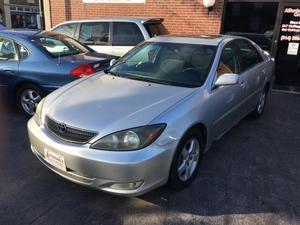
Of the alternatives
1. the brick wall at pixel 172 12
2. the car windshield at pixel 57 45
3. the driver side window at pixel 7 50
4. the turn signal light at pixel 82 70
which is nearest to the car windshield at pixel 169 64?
the turn signal light at pixel 82 70

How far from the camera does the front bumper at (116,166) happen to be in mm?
2643

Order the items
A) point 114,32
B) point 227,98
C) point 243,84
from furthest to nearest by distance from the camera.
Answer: point 114,32
point 243,84
point 227,98

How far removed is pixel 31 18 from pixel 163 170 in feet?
128

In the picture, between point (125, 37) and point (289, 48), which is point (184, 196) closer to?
point (125, 37)

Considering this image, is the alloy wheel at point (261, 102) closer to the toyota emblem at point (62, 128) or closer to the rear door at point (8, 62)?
the toyota emblem at point (62, 128)

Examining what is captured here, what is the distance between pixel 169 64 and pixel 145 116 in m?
1.24

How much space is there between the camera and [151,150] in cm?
271

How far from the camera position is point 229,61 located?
4.14 m

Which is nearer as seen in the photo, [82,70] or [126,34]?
[82,70]

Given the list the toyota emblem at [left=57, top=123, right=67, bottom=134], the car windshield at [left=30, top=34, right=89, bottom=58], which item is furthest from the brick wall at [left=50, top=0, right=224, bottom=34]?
the toyota emblem at [left=57, top=123, right=67, bottom=134]

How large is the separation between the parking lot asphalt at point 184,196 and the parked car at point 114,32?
362 centimetres

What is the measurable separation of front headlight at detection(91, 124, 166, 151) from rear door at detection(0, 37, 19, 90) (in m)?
3.10

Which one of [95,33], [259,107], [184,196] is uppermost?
[95,33]

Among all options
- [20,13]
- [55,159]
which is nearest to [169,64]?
[55,159]
